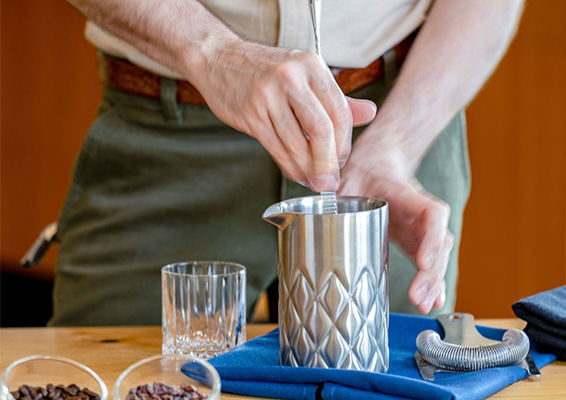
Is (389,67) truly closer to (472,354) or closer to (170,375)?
(472,354)

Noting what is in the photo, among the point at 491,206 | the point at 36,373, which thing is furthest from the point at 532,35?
the point at 36,373

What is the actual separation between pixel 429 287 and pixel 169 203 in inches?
20.2

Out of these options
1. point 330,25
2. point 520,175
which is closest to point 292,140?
point 330,25

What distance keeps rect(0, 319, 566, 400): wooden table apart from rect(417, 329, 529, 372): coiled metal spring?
0.09 ft

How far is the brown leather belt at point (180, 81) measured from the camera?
111 centimetres

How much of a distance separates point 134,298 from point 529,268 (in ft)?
5.83

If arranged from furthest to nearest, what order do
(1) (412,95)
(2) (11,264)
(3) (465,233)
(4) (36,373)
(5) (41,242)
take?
(2) (11,264), (3) (465,233), (5) (41,242), (1) (412,95), (4) (36,373)

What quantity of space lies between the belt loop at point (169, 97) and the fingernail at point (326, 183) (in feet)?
1.44

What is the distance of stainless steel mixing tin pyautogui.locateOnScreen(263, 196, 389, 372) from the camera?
2.29 feet

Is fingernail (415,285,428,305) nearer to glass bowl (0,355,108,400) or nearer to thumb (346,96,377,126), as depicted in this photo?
thumb (346,96,377,126)

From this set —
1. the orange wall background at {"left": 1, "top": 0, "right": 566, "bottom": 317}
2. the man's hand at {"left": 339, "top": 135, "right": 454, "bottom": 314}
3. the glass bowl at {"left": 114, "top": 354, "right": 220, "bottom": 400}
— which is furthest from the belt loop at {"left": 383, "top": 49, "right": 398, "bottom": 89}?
the orange wall background at {"left": 1, "top": 0, "right": 566, "bottom": 317}

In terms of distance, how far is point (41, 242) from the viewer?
121cm

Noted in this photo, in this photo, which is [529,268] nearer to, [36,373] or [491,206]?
[491,206]

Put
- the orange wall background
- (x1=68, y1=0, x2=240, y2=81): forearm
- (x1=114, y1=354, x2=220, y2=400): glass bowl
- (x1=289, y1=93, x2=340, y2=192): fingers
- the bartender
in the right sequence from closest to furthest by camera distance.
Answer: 1. (x1=114, y1=354, x2=220, y2=400): glass bowl
2. (x1=289, y1=93, x2=340, y2=192): fingers
3. (x1=68, y1=0, x2=240, y2=81): forearm
4. the bartender
5. the orange wall background
